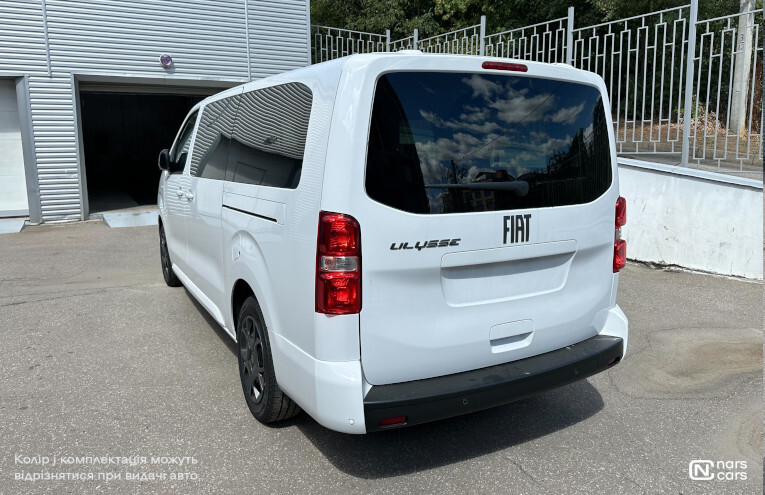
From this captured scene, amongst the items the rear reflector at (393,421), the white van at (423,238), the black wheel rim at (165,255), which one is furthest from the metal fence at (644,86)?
the rear reflector at (393,421)

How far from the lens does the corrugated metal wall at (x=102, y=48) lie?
10.6 metres

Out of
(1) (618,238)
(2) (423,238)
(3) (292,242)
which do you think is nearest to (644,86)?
(1) (618,238)

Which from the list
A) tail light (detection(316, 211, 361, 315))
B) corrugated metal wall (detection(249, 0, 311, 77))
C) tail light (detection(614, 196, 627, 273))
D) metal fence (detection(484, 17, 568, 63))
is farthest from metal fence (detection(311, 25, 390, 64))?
tail light (detection(316, 211, 361, 315))

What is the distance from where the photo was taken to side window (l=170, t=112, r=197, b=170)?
4.97 m

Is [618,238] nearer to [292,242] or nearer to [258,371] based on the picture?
[292,242]

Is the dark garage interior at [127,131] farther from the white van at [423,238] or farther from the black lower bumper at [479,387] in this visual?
the black lower bumper at [479,387]

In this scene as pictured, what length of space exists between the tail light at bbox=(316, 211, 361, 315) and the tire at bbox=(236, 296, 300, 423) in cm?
73

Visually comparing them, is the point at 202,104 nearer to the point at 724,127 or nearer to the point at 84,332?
the point at 84,332

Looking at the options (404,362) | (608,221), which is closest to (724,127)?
(608,221)

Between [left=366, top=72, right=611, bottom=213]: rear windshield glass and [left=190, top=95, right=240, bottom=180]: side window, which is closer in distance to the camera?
[left=366, top=72, right=611, bottom=213]: rear windshield glass

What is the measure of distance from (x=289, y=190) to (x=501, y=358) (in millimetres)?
1352

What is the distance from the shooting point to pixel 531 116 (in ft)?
9.89

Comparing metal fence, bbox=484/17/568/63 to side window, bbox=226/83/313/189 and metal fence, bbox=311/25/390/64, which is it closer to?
metal fence, bbox=311/25/390/64

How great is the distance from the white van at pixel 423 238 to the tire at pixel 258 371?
13 mm
